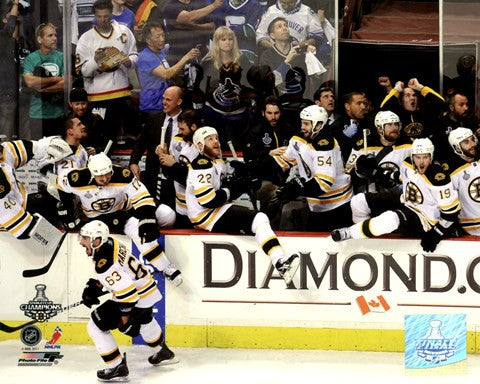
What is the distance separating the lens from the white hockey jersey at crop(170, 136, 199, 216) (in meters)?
9.97

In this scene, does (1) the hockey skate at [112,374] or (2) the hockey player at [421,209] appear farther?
(2) the hockey player at [421,209]

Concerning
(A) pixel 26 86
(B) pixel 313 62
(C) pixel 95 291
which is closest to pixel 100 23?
(A) pixel 26 86

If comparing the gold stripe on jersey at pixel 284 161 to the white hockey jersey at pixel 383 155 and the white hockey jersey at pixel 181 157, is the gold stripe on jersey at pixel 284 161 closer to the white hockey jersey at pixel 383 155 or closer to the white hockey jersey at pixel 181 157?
the white hockey jersey at pixel 383 155

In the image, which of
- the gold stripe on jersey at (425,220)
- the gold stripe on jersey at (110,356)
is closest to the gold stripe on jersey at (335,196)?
the gold stripe on jersey at (425,220)

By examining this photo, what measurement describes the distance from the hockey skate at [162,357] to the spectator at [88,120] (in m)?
1.55

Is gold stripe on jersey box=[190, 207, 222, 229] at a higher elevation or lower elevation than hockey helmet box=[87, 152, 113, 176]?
lower

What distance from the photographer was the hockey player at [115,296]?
8.94m

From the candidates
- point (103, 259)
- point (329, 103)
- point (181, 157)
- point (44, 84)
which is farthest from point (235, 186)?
point (44, 84)

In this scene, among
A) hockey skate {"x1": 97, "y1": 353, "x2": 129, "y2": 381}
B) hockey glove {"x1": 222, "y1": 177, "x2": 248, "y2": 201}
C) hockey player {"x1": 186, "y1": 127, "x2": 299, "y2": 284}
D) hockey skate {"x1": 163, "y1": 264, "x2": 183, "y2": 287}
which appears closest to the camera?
hockey skate {"x1": 97, "y1": 353, "x2": 129, "y2": 381}

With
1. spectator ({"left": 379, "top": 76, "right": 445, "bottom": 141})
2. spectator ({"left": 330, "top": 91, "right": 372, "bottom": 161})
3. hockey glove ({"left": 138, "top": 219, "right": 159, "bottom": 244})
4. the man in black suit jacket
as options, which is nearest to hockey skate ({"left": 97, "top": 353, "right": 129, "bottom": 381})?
hockey glove ({"left": 138, "top": 219, "right": 159, "bottom": 244})

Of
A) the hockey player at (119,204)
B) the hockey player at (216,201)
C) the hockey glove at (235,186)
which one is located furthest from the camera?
the hockey glove at (235,186)

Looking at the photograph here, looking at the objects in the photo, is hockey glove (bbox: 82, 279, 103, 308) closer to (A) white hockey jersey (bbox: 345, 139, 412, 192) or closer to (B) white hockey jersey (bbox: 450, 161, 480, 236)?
(A) white hockey jersey (bbox: 345, 139, 412, 192)

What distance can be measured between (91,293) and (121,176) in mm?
843

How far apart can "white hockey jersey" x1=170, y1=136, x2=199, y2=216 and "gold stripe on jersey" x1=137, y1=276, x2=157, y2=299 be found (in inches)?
34.7
